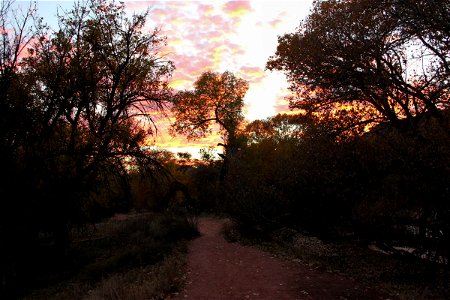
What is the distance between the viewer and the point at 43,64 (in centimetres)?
1559

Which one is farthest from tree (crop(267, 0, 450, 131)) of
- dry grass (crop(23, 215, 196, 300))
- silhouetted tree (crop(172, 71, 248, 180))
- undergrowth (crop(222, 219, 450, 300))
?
silhouetted tree (crop(172, 71, 248, 180))

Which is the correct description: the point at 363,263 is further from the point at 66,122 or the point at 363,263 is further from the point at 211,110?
the point at 211,110

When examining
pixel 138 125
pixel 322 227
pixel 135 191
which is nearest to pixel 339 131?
pixel 322 227

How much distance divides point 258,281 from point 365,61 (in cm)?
859

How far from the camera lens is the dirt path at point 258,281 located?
9.81 meters

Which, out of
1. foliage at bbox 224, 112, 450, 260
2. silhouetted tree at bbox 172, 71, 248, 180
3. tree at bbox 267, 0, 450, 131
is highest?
silhouetted tree at bbox 172, 71, 248, 180

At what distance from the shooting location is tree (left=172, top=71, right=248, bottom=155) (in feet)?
127

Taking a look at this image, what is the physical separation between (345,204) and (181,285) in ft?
20.1

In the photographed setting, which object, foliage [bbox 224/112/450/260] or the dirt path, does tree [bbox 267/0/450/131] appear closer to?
foliage [bbox 224/112/450/260]

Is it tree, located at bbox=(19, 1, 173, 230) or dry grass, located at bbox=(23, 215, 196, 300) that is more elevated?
tree, located at bbox=(19, 1, 173, 230)

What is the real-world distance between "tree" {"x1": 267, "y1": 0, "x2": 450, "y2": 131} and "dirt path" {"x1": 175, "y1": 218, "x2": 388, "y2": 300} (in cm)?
579

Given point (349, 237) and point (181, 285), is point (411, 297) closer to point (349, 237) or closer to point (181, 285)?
point (349, 237)

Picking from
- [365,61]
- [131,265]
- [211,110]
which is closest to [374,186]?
[365,61]

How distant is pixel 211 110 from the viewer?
39.4 m
